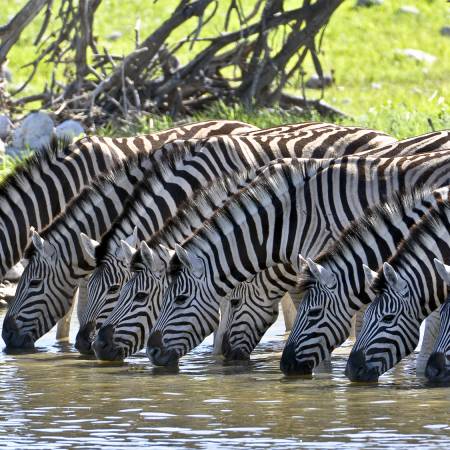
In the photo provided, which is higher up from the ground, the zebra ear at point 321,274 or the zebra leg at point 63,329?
the zebra ear at point 321,274

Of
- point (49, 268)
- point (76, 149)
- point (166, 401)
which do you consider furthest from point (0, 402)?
point (76, 149)

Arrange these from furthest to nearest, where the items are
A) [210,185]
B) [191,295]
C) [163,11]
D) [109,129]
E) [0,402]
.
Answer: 1. [163,11]
2. [109,129]
3. [210,185]
4. [191,295]
5. [0,402]

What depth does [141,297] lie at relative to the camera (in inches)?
417

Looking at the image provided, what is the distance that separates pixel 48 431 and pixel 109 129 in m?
11.6

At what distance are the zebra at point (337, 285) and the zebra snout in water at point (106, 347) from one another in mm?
1448

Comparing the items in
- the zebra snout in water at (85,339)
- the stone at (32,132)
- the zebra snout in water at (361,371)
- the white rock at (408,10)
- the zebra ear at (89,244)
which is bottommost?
the zebra snout in water at (361,371)

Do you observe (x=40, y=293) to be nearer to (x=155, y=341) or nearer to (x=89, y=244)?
(x=89, y=244)

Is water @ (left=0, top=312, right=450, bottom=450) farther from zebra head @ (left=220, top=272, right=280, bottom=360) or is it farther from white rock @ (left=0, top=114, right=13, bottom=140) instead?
white rock @ (left=0, top=114, right=13, bottom=140)

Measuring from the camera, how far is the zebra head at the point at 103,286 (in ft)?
36.4

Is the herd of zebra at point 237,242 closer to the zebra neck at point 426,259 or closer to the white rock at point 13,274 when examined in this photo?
the zebra neck at point 426,259

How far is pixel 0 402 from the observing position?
A: 28.0 feet

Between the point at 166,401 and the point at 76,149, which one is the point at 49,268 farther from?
the point at 166,401

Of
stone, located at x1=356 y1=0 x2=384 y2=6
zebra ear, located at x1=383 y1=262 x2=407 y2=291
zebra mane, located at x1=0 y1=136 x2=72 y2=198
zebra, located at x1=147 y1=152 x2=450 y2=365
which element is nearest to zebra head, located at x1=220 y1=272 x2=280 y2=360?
zebra, located at x1=147 y1=152 x2=450 y2=365

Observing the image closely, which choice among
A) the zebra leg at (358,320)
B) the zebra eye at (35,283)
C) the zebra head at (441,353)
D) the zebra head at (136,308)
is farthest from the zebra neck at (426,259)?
the zebra eye at (35,283)
